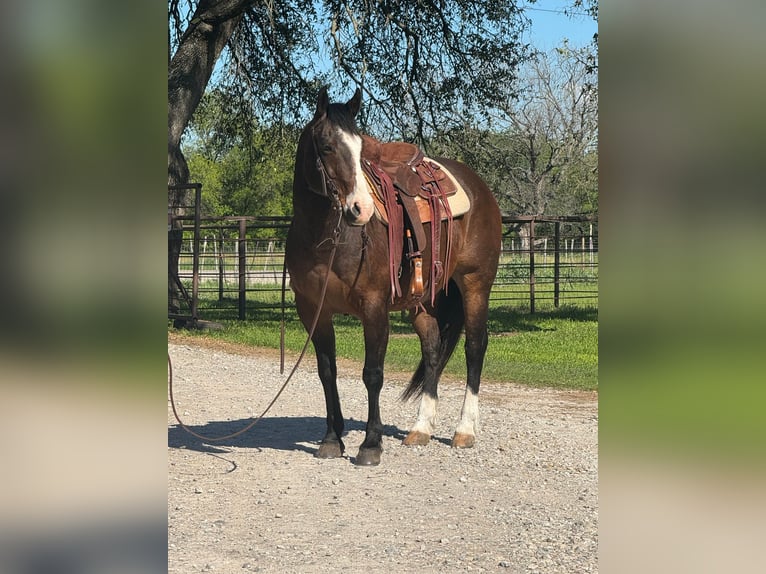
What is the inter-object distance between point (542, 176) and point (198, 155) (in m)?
16.6

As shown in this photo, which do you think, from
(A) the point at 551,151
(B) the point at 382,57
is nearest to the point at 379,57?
(B) the point at 382,57

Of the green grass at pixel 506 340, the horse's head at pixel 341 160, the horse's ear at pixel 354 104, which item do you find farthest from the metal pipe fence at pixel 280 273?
the horse's head at pixel 341 160

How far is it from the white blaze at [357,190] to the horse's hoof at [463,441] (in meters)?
2.07

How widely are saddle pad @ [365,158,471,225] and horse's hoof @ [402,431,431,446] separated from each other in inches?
62.1

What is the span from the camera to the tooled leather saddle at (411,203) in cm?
590

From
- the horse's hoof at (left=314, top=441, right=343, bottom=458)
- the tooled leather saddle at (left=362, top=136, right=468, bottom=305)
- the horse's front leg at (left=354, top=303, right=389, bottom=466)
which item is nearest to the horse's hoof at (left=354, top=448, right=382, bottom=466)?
the horse's front leg at (left=354, top=303, right=389, bottom=466)

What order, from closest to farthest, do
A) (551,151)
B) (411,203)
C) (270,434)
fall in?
(411,203), (270,434), (551,151)

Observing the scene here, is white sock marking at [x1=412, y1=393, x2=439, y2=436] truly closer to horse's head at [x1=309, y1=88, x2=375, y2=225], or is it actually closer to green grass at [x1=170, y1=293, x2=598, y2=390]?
horse's head at [x1=309, y1=88, x2=375, y2=225]

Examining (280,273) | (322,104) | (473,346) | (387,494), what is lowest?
(387,494)

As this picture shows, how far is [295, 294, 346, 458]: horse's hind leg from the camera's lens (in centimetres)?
600

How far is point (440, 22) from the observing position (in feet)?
48.1

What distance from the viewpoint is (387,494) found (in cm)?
515

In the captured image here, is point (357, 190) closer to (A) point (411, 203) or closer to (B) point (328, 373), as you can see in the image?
(A) point (411, 203)

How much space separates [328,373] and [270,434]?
1.08 m
